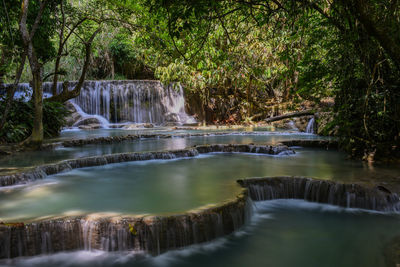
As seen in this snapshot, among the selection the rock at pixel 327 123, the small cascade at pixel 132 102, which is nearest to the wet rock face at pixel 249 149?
the rock at pixel 327 123

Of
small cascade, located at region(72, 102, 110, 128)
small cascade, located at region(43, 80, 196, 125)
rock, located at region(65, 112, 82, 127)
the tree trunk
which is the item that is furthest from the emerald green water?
small cascade, located at region(43, 80, 196, 125)

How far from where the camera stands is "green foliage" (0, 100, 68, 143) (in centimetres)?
982

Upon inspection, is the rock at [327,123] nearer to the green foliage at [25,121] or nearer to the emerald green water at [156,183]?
the emerald green water at [156,183]

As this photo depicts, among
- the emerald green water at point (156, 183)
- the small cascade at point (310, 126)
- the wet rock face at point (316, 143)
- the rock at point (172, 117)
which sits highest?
the rock at point (172, 117)

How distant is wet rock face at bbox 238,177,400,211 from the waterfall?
45.3 feet

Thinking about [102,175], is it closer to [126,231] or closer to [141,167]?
[141,167]

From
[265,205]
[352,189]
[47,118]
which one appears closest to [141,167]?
[265,205]

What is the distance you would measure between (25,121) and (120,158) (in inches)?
211

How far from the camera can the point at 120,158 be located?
24.6ft

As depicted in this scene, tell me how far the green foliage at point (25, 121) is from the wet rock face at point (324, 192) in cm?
806

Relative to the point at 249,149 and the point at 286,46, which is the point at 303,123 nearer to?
the point at 249,149

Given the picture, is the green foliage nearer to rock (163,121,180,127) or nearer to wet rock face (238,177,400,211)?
rock (163,121,180,127)

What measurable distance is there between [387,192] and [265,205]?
1.76m

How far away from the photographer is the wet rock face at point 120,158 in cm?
545
